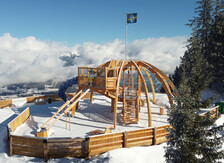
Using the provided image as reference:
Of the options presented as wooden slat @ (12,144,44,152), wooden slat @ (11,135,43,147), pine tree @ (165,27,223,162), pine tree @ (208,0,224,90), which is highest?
pine tree @ (208,0,224,90)

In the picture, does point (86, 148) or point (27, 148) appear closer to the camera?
point (86, 148)

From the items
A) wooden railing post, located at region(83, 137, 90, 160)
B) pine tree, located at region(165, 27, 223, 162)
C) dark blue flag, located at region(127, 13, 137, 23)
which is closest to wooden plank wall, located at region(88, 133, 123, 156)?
wooden railing post, located at region(83, 137, 90, 160)

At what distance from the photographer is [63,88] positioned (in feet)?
67.4

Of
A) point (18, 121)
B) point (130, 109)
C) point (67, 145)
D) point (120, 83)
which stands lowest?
point (67, 145)

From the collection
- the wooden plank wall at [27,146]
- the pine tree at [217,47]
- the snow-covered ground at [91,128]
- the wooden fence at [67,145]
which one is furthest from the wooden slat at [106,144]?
the pine tree at [217,47]

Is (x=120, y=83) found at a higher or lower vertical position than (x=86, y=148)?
higher

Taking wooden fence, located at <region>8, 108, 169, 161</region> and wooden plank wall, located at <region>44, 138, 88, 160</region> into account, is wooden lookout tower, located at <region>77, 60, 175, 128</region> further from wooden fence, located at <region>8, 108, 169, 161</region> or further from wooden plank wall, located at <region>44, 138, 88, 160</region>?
wooden plank wall, located at <region>44, 138, 88, 160</region>

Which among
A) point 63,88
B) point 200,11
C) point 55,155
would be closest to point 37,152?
point 55,155

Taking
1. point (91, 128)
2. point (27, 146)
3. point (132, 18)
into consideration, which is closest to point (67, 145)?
point (27, 146)

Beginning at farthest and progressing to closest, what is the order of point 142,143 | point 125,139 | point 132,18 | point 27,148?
point 132,18
point 142,143
point 125,139
point 27,148

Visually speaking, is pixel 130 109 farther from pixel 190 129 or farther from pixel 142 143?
pixel 190 129

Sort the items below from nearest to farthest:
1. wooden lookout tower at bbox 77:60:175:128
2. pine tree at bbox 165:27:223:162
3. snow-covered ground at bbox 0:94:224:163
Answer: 1. pine tree at bbox 165:27:223:162
2. snow-covered ground at bbox 0:94:224:163
3. wooden lookout tower at bbox 77:60:175:128

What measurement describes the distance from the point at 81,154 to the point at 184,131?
6.25 m

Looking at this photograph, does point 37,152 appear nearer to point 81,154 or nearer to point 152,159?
point 81,154
